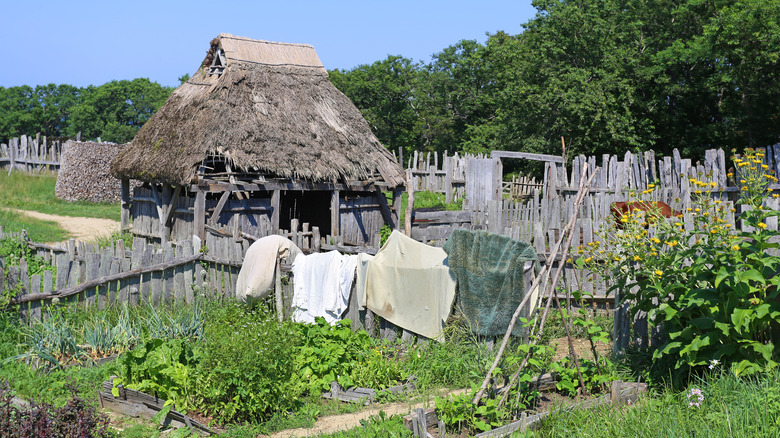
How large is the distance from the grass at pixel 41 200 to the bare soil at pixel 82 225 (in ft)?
2.24

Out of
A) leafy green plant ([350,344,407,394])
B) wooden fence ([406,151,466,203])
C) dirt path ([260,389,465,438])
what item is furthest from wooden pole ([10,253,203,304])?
wooden fence ([406,151,466,203])

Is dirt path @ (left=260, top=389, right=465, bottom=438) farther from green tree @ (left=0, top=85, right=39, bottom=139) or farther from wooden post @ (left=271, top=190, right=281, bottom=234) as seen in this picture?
green tree @ (left=0, top=85, right=39, bottom=139)

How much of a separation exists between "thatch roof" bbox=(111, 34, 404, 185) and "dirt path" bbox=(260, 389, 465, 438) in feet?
25.5

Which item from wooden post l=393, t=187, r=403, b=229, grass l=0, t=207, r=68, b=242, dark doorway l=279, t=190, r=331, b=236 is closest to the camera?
wooden post l=393, t=187, r=403, b=229

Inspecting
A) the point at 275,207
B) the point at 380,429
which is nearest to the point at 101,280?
the point at 380,429

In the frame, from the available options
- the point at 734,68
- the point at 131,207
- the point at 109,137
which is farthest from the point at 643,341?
the point at 109,137

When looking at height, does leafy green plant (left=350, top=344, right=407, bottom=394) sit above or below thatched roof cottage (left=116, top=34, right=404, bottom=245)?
below

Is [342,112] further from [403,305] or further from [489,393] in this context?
[489,393]

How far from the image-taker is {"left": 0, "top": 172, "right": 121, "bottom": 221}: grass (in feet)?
71.8

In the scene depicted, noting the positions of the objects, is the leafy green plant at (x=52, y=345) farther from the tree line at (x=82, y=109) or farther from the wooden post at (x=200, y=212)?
the tree line at (x=82, y=109)

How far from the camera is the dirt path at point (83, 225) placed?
18.1 meters

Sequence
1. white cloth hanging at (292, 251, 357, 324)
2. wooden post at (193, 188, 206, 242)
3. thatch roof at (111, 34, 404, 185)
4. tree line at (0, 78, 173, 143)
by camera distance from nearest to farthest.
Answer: white cloth hanging at (292, 251, 357, 324), wooden post at (193, 188, 206, 242), thatch roof at (111, 34, 404, 185), tree line at (0, 78, 173, 143)

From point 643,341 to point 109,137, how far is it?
181ft

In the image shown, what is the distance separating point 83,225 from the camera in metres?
19.6
